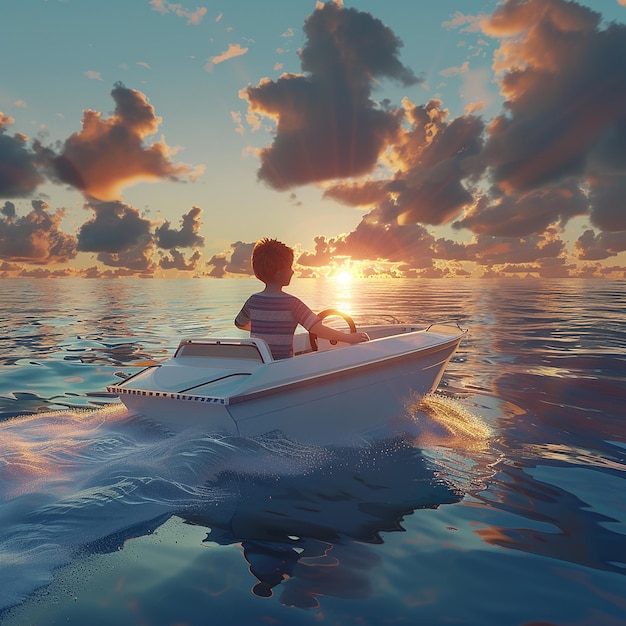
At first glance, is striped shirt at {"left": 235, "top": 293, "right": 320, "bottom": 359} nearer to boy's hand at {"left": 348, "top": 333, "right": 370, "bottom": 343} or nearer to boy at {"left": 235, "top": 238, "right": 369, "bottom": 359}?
boy at {"left": 235, "top": 238, "right": 369, "bottom": 359}

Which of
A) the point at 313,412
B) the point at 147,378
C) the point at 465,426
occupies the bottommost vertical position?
the point at 465,426

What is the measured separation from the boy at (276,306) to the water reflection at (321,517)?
3.99 feet

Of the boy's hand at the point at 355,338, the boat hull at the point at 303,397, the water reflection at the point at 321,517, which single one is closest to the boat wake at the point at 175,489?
the water reflection at the point at 321,517

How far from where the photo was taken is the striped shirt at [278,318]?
4.78m

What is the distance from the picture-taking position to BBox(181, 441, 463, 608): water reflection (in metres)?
2.68

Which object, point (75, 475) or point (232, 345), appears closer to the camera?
point (75, 475)

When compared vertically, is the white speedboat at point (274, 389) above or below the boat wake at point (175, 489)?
above

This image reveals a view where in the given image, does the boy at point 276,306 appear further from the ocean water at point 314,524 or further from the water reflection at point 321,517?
→ the water reflection at point 321,517

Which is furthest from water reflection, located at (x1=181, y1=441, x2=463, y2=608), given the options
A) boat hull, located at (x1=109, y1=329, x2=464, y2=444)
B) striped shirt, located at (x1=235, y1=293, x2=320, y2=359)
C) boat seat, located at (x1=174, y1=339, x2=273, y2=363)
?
striped shirt, located at (x1=235, y1=293, x2=320, y2=359)

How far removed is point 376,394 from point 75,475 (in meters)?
2.95

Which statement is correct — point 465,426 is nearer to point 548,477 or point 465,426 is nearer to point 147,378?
point 548,477

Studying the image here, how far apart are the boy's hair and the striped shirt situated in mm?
209

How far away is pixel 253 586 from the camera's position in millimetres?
2596

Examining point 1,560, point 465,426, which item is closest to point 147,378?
point 1,560
